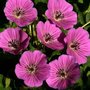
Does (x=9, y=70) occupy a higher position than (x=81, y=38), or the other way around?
(x=81, y=38)

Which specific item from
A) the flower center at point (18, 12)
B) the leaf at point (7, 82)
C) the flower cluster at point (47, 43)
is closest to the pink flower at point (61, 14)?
the flower cluster at point (47, 43)

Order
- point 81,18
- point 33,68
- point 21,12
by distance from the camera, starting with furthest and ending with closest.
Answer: point 81,18
point 21,12
point 33,68

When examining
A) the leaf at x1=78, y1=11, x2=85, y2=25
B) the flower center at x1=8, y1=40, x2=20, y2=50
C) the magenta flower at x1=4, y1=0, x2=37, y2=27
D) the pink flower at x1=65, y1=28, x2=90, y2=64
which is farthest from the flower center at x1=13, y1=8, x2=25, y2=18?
the leaf at x1=78, y1=11, x2=85, y2=25

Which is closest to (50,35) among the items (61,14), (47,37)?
(47,37)

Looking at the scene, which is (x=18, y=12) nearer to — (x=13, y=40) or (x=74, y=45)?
(x=13, y=40)

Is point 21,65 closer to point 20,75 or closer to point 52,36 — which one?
point 20,75

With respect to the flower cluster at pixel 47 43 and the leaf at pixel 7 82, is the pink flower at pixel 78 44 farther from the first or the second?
the leaf at pixel 7 82

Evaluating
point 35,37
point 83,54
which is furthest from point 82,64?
point 35,37
